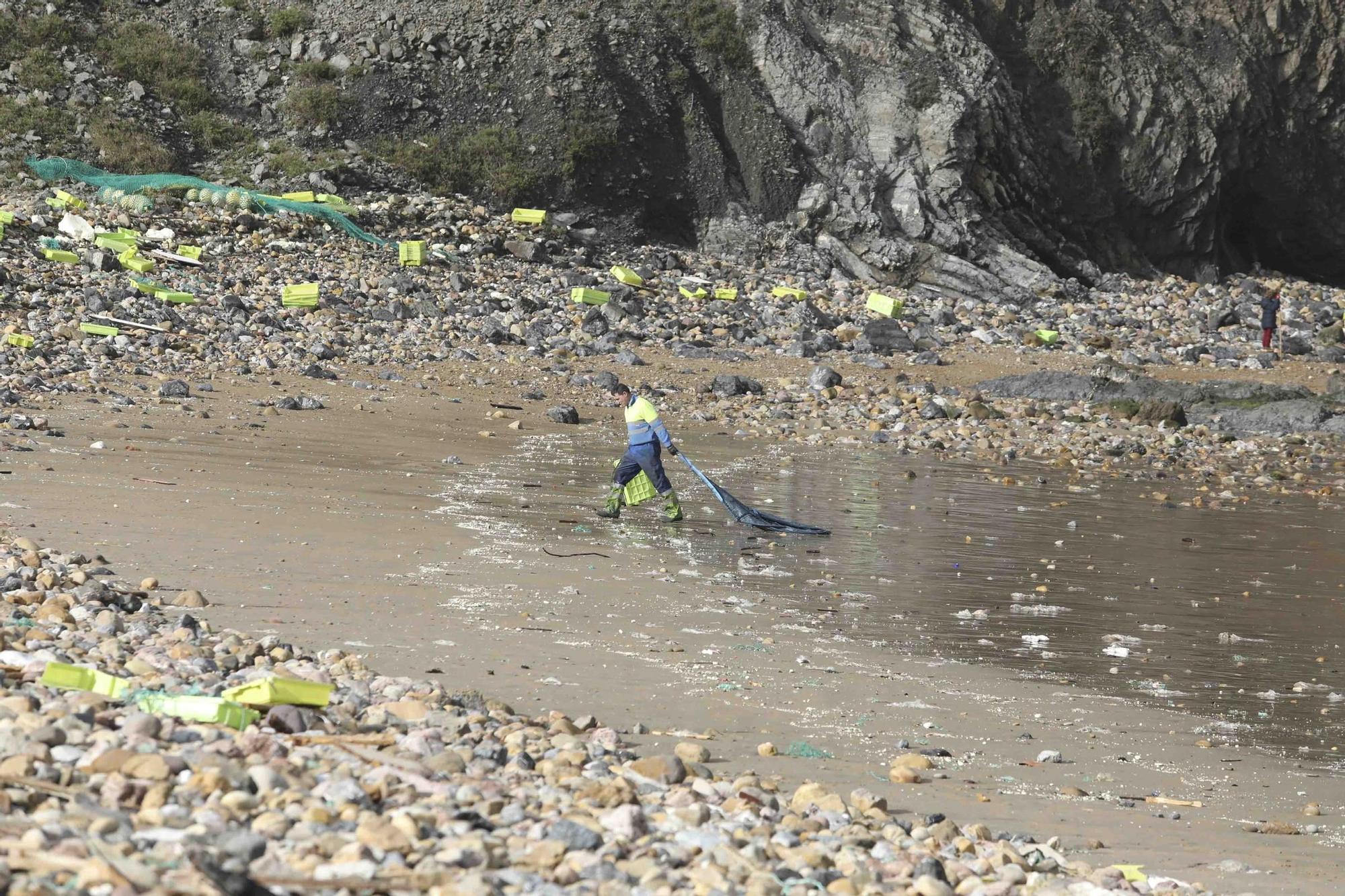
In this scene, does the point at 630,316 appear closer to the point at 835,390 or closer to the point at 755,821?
the point at 835,390

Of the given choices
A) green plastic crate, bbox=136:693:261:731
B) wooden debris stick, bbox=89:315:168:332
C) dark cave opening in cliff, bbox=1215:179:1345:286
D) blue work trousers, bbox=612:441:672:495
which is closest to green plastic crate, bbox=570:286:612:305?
wooden debris stick, bbox=89:315:168:332

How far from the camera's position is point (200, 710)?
187 inches

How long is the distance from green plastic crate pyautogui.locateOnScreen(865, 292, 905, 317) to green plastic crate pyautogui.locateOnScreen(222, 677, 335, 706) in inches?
781

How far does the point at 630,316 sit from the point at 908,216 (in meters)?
9.38

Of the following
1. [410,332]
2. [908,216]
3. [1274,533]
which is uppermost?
[908,216]

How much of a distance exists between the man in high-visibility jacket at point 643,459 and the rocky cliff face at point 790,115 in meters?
16.2

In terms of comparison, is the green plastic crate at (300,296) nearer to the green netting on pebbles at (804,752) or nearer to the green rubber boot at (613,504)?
the green rubber boot at (613,504)

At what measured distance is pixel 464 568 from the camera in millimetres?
8508

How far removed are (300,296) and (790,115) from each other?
14.6 m

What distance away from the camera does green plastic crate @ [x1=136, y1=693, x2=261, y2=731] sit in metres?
4.72

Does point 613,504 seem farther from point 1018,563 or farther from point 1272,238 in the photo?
point 1272,238

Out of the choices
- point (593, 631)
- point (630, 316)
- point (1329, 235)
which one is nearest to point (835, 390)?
point (630, 316)

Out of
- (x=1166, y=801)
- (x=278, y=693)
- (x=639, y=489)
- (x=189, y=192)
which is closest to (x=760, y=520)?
(x=639, y=489)

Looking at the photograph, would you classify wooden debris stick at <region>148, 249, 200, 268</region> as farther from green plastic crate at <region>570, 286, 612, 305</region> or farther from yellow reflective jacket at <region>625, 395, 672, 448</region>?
yellow reflective jacket at <region>625, 395, 672, 448</region>
